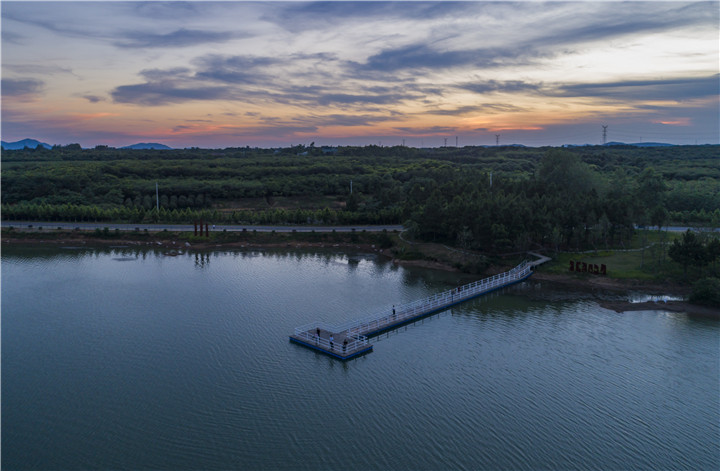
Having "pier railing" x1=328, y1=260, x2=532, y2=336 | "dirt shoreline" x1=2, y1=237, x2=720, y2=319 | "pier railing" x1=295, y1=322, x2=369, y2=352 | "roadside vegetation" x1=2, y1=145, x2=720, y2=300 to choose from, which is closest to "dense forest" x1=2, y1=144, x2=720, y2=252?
"roadside vegetation" x1=2, y1=145, x2=720, y2=300

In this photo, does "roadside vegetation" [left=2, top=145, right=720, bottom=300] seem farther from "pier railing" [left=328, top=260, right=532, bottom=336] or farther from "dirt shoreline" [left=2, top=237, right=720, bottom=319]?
"pier railing" [left=328, top=260, right=532, bottom=336]

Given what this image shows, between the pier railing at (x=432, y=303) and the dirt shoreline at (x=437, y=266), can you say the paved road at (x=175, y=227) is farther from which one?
the pier railing at (x=432, y=303)

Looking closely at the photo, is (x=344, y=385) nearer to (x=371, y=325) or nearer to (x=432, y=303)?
(x=371, y=325)

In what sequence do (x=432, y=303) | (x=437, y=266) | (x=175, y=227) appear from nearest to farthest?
(x=432, y=303) → (x=437, y=266) → (x=175, y=227)

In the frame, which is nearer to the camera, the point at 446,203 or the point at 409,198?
the point at 446,203

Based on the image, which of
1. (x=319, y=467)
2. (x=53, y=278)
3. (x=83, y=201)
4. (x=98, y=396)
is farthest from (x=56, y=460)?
(x=83, y=201)

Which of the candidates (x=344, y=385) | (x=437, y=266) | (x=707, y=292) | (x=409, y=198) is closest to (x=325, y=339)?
(x=344, y=385)
